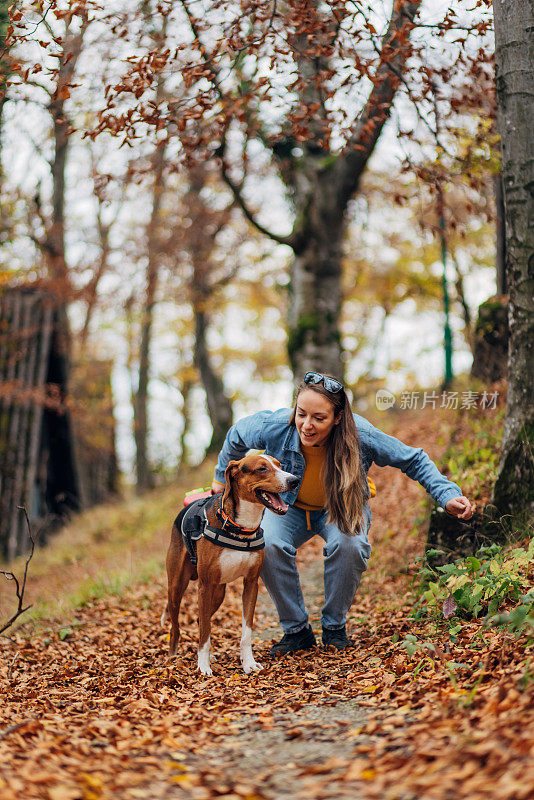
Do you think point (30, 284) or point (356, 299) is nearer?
point (30, 284)

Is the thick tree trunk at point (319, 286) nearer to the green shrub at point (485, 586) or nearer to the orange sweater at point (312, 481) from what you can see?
the orange sweater at point (312, 481)

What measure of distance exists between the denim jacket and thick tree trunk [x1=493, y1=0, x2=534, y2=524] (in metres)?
0.79

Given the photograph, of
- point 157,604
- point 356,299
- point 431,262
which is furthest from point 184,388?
point 157,604

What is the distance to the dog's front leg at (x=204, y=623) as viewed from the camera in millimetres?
4312

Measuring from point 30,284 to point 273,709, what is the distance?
11746mm

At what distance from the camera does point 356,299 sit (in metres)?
22.2

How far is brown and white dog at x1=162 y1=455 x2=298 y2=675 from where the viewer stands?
422 centimetres

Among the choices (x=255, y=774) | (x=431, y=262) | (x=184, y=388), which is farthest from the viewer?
(x=184, y=388)

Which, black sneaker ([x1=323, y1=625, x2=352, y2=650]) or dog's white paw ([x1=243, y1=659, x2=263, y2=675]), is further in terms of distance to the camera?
black sneaker ([x1=323, y1=625, x2=352, y2=650])

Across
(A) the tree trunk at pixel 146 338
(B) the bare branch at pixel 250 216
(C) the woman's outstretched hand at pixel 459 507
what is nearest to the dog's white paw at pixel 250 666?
(C) the woman's outstretched hand at pixel 459 507

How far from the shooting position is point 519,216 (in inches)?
197

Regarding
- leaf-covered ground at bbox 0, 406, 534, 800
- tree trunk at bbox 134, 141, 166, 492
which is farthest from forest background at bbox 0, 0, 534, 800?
tree trunk at bbox 134, 141, 166, 492

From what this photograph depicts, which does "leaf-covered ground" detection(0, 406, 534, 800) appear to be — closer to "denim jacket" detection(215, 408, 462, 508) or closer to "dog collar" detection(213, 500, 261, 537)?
"dog collar" detection(213, 500, 261, 537)

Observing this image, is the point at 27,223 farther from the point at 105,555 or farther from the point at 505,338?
the point at 505,338
